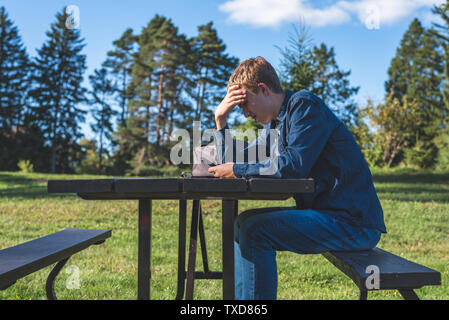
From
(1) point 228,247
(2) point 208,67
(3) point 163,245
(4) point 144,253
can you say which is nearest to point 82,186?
(4) point 144,253

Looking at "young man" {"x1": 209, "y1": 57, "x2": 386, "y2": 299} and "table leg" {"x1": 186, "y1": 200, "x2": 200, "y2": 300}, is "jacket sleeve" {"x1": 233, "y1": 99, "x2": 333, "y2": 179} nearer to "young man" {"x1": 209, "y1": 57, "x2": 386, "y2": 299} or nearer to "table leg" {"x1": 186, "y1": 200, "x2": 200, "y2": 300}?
"young man" {"x1": 209, "y1": 57, "x2": 386, "y2": 299}

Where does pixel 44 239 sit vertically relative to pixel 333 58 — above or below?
below

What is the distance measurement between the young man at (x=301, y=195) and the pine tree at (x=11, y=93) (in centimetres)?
Result: 2885

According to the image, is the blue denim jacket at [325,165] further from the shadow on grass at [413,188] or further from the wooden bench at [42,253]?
the shadow on grass at [413,188]

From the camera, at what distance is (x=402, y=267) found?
1593mm

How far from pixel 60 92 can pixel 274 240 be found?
31.7 m

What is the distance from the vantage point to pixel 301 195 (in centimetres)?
190

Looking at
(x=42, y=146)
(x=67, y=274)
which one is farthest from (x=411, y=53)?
(x=67, y=274)

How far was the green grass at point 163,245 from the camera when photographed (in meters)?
3.00

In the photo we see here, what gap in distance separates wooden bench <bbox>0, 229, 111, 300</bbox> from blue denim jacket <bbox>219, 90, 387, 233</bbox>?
37.8 inches

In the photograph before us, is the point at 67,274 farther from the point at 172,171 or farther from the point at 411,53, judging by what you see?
the point at 411,53

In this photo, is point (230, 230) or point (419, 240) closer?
point (230, 230)
